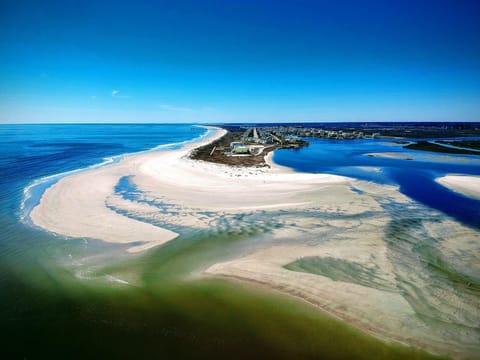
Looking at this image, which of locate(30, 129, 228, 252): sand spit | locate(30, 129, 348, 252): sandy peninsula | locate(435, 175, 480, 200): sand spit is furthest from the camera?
locate(435, 175, 480, 200): sand spit

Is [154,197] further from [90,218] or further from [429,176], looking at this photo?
[429,176]

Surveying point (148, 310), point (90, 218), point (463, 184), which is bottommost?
point (148, 310)

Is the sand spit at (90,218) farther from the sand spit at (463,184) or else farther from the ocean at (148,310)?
the sand spit at (463,184)

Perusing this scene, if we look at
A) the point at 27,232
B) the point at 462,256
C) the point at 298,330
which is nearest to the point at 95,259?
the point at 27,232

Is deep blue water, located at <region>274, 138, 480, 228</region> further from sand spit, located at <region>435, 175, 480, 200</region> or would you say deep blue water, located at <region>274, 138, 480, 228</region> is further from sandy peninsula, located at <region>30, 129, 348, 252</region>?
sandy peninsula, located at <region>30, 129, 348, 252</region>

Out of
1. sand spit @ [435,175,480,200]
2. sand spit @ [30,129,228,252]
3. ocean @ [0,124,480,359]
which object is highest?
sand spit @ [435,175,480,200]

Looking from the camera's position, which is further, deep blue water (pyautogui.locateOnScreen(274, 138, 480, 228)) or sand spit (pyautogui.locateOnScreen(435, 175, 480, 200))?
sand spit (pyautogui.locateOnScreen(435, 175, 480, 200))

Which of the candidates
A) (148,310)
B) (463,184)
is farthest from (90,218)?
(463,184)

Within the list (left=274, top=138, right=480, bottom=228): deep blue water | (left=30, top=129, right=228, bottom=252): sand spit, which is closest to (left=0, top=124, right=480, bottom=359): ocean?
(left=30, top=129, right=228, bottom=252): sand spit

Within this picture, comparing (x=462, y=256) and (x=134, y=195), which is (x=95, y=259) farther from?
(x=462, y=256)
